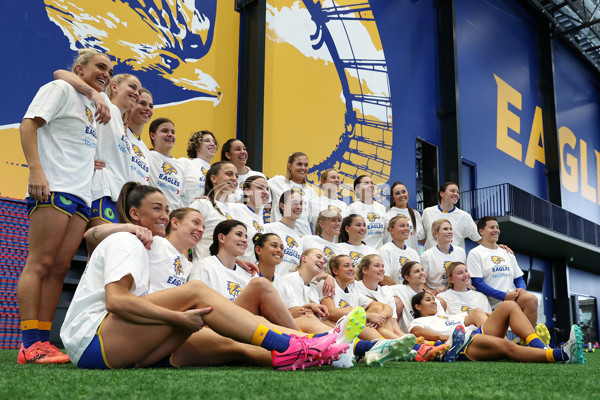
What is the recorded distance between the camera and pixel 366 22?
27.0ft

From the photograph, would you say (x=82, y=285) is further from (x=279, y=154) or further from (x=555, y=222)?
(x=555, y=222)

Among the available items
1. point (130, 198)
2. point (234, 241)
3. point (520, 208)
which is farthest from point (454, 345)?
point (520, 208)

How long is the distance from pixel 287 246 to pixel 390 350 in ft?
5.67

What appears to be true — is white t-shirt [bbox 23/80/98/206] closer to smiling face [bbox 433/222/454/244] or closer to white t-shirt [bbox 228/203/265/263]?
white t-shirt [bbox 228/203/265/263]

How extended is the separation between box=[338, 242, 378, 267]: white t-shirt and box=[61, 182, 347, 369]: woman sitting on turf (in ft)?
7.55

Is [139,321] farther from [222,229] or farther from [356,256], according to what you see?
[356,256]

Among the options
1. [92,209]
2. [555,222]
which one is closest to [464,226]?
[92,209]

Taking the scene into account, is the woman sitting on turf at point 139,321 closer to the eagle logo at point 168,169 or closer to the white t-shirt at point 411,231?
the eagle logo at point 168,169

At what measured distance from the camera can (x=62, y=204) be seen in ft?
7.72

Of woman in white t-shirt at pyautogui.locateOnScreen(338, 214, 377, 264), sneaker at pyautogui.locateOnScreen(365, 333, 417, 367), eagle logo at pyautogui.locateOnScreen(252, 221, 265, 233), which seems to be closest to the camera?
sneaker at pyautogui.locateOnScreen(365, 333, 417, 367)

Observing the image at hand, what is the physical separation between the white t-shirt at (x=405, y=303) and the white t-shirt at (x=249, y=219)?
4.18 feet

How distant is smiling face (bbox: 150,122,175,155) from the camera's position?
11.5 feet

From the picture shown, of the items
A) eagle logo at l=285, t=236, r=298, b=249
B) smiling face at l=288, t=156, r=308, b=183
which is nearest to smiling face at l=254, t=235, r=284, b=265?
eagle logo at l=285, t=236, r=298, b=249

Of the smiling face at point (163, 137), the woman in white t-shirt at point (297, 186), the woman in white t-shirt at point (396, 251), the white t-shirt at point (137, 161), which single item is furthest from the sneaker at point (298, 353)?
the woman in white t-shirt at point (396, 251)
